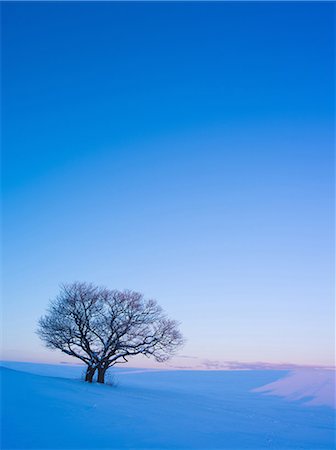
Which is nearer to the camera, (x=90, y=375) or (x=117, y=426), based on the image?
(x=117, y=426)

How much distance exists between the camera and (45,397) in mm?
14977

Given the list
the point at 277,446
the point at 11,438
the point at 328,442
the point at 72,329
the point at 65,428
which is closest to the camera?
the point at 11,438

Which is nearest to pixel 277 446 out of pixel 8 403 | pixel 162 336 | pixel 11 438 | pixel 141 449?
pixel 141 449

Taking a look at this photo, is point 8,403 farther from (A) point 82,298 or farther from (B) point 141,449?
(A) point 82,298

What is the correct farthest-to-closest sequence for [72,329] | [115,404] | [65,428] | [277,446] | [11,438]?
1. [72,329]
2. [115,404]
3. [277,446]
4. [65,428]
5. [11,438]

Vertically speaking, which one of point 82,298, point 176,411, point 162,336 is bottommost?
point 176,411

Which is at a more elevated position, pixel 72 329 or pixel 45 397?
pixel 72 329

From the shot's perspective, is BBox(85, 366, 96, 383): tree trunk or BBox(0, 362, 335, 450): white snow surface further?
BBox(85, 366, 96, 383): tree trunk

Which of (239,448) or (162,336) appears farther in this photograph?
(162,336)

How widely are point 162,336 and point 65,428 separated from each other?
753 inches

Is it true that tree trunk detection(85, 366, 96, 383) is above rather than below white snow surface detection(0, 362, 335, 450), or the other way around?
→ below

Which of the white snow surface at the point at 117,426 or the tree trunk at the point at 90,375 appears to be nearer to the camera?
the white snow surface at the point at 117,426

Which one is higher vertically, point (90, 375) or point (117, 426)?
point (117, 426)

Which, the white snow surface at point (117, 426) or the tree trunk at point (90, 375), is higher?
the white snow surface at point (117, 426)
